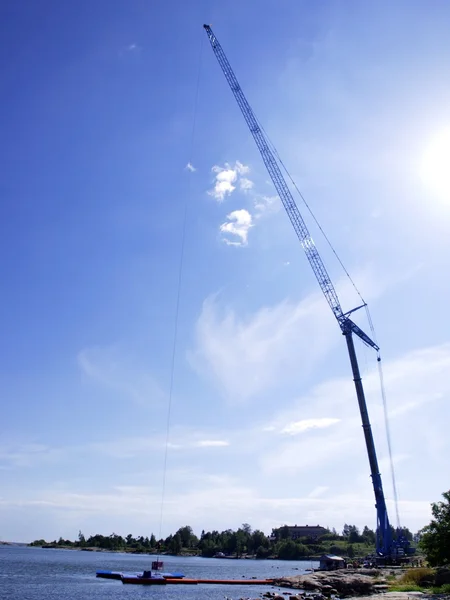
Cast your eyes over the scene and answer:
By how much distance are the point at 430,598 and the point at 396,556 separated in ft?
194

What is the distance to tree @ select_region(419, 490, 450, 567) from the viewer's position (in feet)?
163

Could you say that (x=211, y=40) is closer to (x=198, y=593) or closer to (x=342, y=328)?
(x=342, y=328)

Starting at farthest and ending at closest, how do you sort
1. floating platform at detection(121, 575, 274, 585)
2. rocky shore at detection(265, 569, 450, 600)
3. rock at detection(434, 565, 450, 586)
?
floating platform at detection(121, 575, 274, 585) < rock at detection(434, 565, 450, 586) < rocky shore at detection(265, 569, 450, 600)

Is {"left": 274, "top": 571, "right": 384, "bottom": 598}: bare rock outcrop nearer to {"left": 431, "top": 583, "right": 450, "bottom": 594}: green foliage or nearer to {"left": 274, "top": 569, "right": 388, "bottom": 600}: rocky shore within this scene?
{"left": 274, "top": 569, "right": 388, "bottom": 600}: rocky shore

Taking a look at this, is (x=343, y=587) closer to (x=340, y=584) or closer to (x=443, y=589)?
(x=340, y=584)

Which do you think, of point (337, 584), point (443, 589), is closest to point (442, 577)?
point (443, 589)

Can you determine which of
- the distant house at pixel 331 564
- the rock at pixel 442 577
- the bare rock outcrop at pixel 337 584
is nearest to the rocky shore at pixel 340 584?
the bare rock outcrop at pixel 337 584

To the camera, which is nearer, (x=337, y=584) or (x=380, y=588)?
(x=380, y=588)

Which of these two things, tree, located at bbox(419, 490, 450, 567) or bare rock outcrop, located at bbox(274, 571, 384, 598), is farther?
bare rock outcrop, located at bbox(274, 571, 384, 598)

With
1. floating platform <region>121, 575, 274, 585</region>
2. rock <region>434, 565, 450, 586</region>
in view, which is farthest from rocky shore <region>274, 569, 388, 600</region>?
rock <region>434, 565, 450, 586</region>

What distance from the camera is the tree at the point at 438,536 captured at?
1953 inches

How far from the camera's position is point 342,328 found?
10681cm

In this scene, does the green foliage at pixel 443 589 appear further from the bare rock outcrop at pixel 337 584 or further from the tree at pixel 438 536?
the bare rock outcrop at pixel 337 584

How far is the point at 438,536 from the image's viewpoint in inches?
1978
